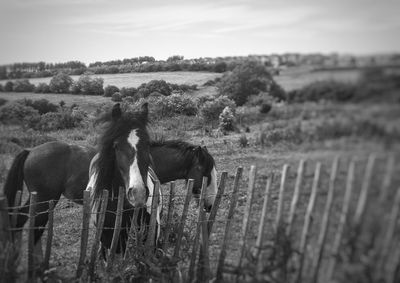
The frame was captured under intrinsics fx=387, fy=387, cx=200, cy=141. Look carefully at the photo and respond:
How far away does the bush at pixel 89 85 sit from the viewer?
7051 millimetres

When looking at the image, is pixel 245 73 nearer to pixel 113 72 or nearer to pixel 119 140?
pixel 119 140

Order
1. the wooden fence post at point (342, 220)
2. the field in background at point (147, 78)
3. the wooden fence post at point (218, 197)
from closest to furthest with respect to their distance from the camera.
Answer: the wooden fence post at point (342, 220), the wooden fence post at point (218, 197), the field in background at point (147, 78)

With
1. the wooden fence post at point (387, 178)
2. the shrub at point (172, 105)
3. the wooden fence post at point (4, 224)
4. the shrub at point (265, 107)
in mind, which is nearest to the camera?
the wooden fence post at point (387, 178)

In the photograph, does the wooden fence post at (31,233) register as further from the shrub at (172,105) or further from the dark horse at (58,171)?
the shrub at (172,105)

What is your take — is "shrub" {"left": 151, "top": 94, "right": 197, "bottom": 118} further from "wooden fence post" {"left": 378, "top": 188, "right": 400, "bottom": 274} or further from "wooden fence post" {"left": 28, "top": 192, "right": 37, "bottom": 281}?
"wooden fence post" {"left": 378, "top": 188, "right": 400, "bottom": 274}

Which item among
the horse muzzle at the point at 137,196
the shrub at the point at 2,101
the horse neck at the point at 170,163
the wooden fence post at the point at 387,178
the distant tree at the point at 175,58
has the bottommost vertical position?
the horse neck at the point at 170,163

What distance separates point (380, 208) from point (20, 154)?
472 centimetres

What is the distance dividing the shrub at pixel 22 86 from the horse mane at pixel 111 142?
1605 mm

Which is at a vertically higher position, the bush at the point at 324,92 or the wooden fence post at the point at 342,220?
the bush at the point at 324,92

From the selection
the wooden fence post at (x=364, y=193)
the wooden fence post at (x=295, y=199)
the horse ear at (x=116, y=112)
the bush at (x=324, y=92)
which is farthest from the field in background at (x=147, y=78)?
the wooden fence post at (x=364, y=193)

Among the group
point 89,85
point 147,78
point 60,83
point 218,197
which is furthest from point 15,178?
point 147,78

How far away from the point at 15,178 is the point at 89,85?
240 centimetres

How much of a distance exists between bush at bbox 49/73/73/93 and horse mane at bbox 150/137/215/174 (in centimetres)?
183

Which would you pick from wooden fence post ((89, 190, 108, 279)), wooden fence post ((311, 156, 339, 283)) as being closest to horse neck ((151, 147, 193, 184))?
wooden fence post ((89, 190, 108, 279))
